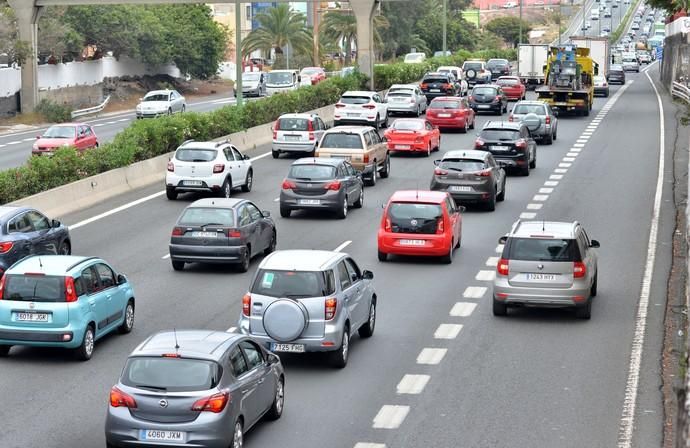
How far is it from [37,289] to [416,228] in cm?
1012

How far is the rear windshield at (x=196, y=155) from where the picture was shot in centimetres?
3641

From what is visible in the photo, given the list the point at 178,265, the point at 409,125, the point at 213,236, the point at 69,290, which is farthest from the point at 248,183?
the point at 69,290

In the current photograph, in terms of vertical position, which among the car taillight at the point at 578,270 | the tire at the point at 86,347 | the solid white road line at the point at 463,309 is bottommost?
the solid white road line at the point at 463,309

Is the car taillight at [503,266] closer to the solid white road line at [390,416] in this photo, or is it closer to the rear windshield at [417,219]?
the rear windshield at [417,219]

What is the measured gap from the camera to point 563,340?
21.6 metres

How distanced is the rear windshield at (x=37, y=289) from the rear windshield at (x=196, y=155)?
55.7ft

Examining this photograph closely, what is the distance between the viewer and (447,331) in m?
22.0

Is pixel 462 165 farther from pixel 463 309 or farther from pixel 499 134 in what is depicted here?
pixel 463 309

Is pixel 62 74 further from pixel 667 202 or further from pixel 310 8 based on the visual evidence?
pixel 310 8

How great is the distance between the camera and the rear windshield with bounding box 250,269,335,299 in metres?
19.0

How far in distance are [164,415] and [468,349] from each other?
24.8ft

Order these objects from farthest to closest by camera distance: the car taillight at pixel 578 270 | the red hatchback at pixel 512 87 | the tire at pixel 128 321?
the red hatchback at pixel 512 87 → the car taillight at pixel 578 270 → the tire at pixel 128 321

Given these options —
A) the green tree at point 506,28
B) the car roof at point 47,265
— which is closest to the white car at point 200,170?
the car roof at point 47,265

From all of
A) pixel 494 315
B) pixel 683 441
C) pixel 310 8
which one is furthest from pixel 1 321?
pixel 310 8
